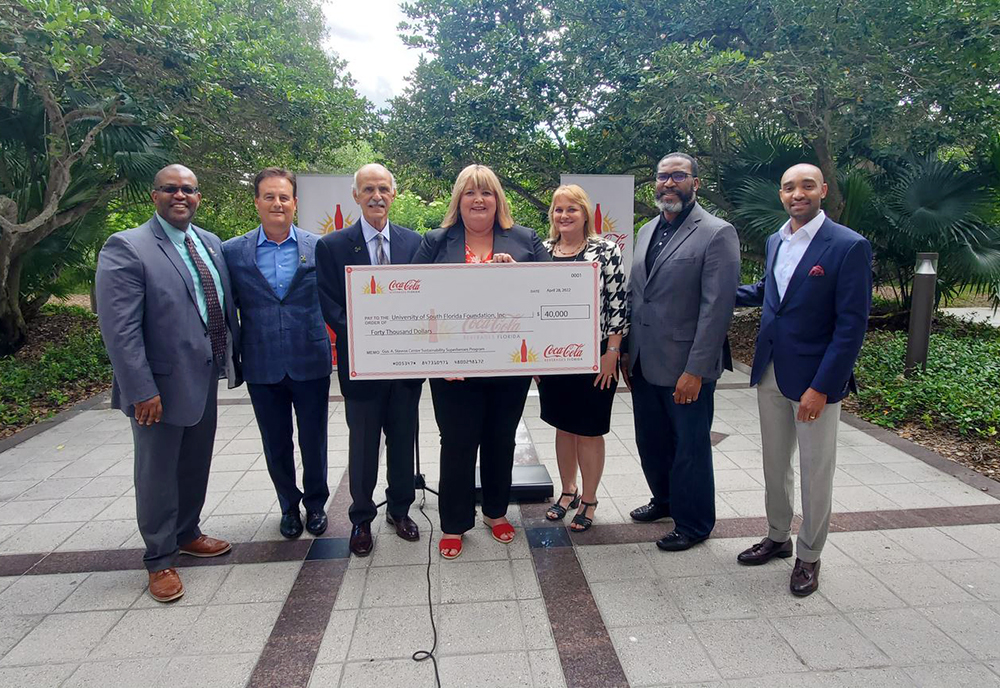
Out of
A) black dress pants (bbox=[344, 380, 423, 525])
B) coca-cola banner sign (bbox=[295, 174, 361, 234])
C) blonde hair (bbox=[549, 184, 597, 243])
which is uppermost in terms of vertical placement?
coca-cola banner sign (bbox=[295, 174, 361, 234])

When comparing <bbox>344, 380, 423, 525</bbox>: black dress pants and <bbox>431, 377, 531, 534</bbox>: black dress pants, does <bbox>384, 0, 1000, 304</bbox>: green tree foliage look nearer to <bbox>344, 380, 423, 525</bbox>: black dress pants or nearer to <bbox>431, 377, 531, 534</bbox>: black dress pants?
<bbox>431, 377, 531, 534</bbox>: black dress pants

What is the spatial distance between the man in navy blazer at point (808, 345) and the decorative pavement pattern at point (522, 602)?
15.2 inches

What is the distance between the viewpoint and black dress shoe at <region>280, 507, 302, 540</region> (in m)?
3.31

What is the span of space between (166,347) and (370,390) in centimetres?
94

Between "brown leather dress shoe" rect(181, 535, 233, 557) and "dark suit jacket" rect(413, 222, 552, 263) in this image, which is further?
"brown leather dress shoe" rect(181, 535, 233, 557)

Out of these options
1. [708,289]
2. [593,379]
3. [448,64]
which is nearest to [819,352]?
[708,289]

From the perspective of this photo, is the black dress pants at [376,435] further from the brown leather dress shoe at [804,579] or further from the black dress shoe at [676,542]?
the brown leather dress shoe at [804,579]

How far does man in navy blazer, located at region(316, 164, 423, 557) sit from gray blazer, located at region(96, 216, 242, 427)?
0.62 metres

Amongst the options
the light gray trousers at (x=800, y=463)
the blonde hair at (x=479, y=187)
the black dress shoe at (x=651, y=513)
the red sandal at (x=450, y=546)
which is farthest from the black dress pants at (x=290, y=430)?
the light gray trousers at (x=800, y=463)

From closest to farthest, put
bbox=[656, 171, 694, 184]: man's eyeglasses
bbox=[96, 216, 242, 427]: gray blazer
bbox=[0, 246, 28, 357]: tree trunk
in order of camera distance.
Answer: bbox=[96, 216, 242, 427]: gray blazer
bbox=[656, 171, 694, 184]: man's eyeglasses
bbox=[0, 246, 28, 357]: tree trunk

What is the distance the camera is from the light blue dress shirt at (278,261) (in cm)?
310

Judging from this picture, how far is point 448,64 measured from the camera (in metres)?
8.78

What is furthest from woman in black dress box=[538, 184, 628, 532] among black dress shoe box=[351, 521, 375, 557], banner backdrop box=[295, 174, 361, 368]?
banner backdrop box=[295, 174, 361, 368]

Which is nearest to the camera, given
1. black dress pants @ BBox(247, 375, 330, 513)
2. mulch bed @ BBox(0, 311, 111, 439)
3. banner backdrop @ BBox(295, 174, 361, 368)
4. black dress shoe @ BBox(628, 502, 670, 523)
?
black dress pants @ BBox(247, 375, 330, 513)
